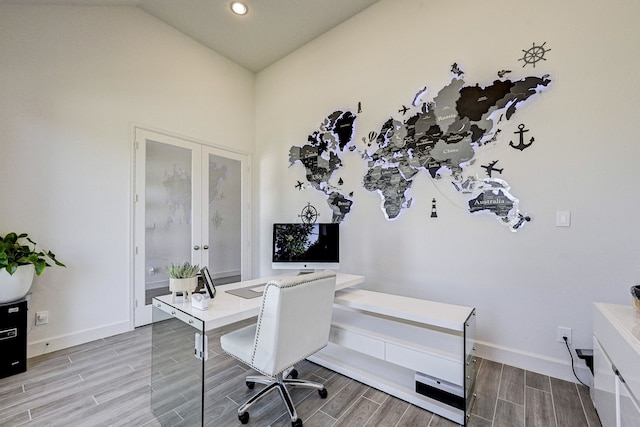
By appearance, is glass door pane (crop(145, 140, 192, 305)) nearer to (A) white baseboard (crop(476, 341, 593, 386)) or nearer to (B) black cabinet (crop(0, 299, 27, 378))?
(B) black cabinet (crop(0, 299, 27, 378))

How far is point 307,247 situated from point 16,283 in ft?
7.92

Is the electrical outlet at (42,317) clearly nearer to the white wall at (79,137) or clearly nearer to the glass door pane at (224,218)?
the white wall at (79,137)

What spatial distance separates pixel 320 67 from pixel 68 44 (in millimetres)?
2752

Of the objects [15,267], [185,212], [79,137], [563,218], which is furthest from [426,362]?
[79,137]

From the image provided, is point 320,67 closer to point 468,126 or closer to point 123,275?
point 468,126

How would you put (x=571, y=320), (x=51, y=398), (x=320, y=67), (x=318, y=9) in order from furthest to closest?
(x=320, y=67) → (x=318, y=9) → (x=571, y=320) → (x=51, y=398)

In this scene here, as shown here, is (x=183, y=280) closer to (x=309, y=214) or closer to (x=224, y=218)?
(x=309, y=214)

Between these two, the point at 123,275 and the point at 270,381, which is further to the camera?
the point at 123,275

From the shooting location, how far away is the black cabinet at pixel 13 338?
219 centimetres

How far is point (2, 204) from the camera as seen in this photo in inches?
97.2

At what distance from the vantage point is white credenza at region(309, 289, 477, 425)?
5.59 feet

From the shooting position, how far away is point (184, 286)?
1.74 metres

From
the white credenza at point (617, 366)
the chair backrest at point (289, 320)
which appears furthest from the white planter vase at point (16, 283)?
the white credenza at point (617, 366)

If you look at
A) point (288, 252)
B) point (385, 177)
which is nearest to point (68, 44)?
point (288, 252)
